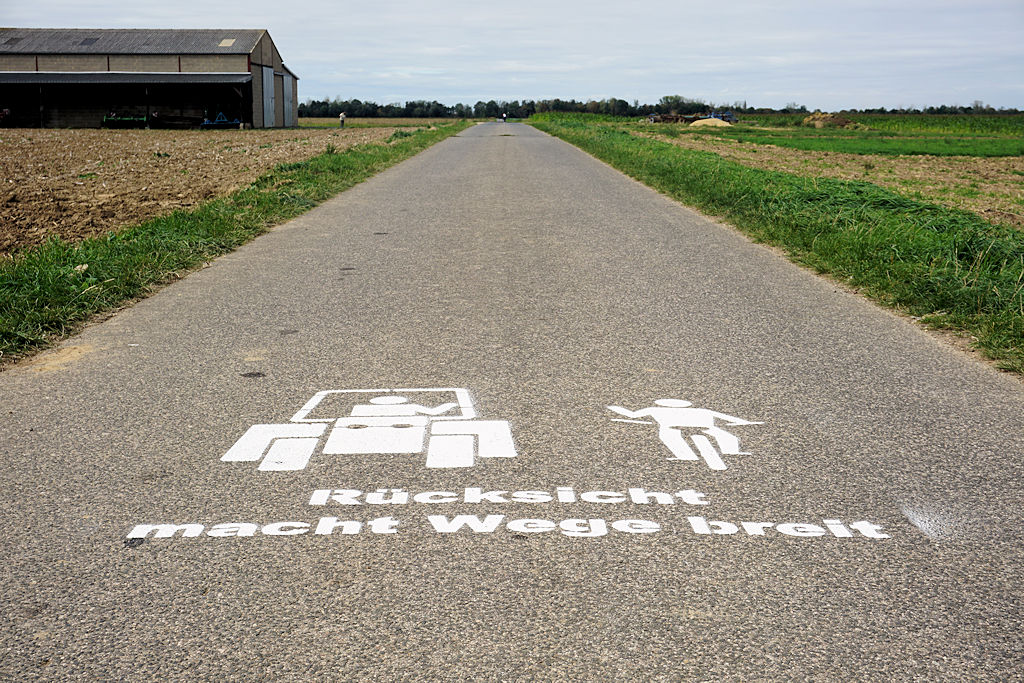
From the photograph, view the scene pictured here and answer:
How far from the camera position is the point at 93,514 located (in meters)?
3.69

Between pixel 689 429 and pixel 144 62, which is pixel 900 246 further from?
pixel 144 62

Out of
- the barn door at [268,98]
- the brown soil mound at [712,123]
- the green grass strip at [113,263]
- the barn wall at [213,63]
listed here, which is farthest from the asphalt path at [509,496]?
the brown soil mound at [712,123]

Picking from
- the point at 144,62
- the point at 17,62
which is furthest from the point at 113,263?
the point at 17,62

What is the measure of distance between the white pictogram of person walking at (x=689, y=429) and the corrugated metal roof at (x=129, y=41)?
59.1 metres

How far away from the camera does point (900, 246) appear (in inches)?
378

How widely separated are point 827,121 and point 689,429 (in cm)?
9479

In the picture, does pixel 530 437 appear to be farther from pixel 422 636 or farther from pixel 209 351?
pixel 209 351

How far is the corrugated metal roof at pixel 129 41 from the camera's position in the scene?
60000mm

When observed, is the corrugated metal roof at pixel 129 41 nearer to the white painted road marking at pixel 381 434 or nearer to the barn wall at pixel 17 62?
the barn wall at pixel 17 62

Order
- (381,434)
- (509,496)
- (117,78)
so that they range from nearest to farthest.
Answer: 1. (509,496)
2. (381,434)
3. (117,78)

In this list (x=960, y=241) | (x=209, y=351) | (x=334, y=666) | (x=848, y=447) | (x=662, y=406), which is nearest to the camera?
(x=334, y=666)

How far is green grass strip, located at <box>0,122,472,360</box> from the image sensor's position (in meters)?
6.91

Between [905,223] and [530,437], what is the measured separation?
8022mm

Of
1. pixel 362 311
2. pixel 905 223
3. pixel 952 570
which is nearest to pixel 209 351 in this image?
pixel 362 311
